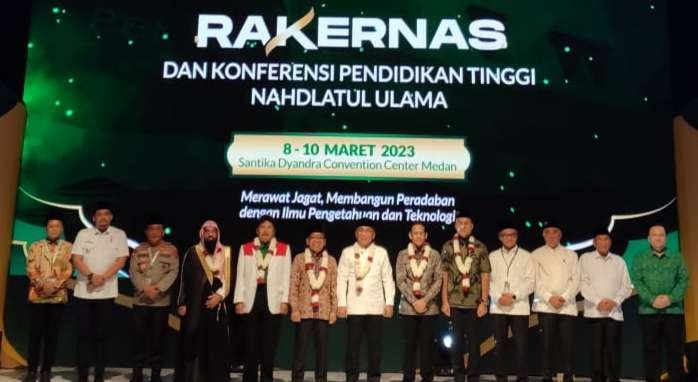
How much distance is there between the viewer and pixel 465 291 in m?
5.74

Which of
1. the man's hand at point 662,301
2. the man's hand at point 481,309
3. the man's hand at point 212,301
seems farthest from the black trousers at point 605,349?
the man's hand at point 212,301

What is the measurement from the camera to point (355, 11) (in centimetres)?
691

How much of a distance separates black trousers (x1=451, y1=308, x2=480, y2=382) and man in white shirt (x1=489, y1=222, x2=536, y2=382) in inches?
6.9

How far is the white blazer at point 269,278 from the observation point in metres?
5.65

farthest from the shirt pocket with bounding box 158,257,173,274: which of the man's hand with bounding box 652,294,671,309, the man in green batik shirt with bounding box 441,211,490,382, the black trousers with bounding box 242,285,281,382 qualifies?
the man's hand with bounding box 652,294,671,309

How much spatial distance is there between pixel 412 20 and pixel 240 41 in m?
1.65

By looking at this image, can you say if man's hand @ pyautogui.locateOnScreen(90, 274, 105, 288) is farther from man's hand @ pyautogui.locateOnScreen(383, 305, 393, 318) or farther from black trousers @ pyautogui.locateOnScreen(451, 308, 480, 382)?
black trousers @ pyautogui.locateOnScreen(451, 308, 480, 382)

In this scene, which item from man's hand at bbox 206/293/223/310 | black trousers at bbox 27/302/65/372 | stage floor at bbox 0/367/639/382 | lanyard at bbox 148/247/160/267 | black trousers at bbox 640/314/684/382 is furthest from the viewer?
stage floor at bbox 0/367/639/382

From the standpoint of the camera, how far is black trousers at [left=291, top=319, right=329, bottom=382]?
5.66 metres

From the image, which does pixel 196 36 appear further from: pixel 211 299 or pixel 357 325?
pixel 357 325

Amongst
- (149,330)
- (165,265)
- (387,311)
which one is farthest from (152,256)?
(387,311)

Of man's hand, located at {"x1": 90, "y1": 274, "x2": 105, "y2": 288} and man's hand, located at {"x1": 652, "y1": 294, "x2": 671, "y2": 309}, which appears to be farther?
man's hand, located at {"x1": 90, "y1": 274, "x2": 105, "y2": 288}

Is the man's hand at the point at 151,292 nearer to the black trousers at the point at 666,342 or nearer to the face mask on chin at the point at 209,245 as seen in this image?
the face mask on chin at the point at 209,245

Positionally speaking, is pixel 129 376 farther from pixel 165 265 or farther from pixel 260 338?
pixel 260 338
